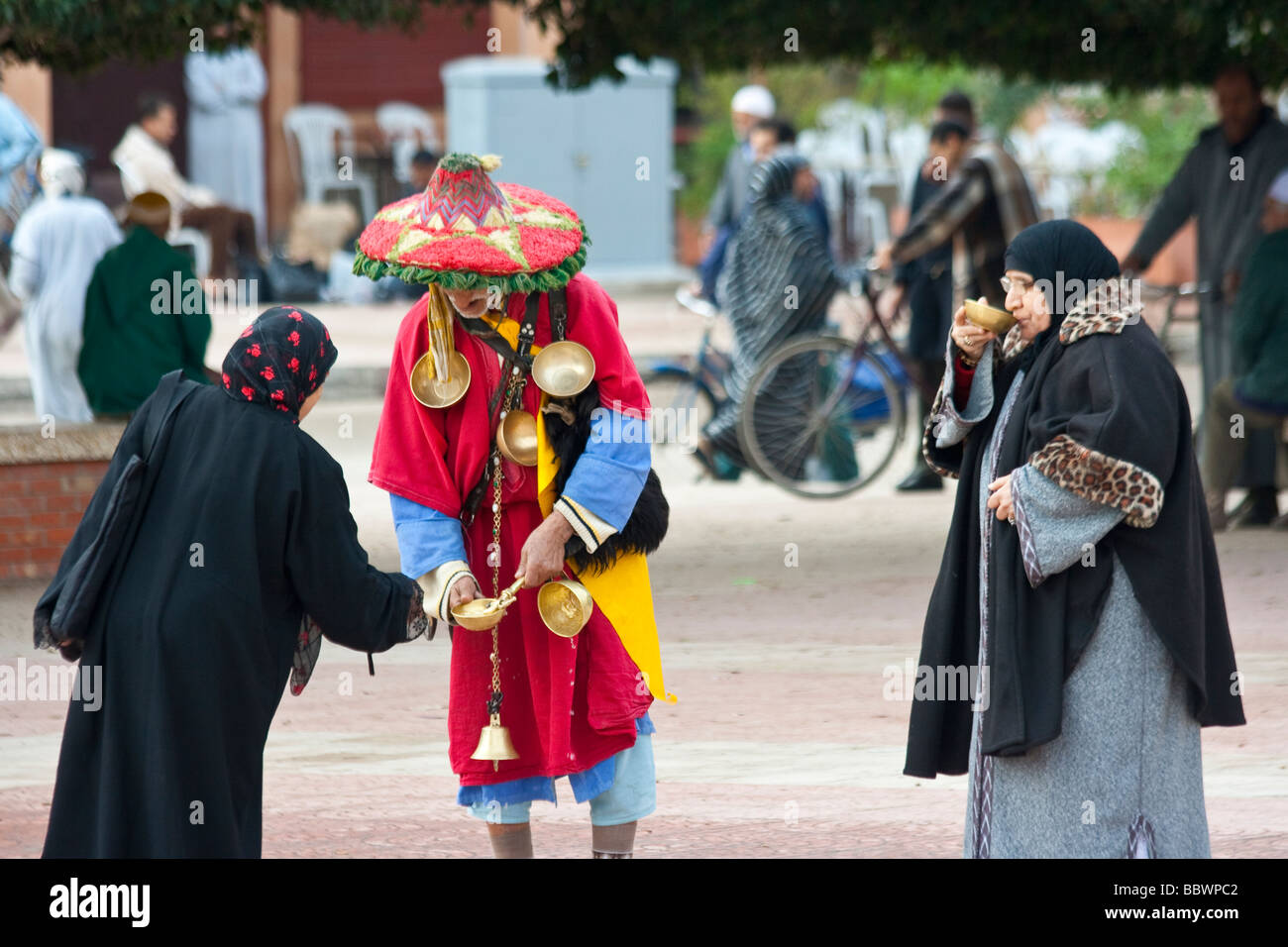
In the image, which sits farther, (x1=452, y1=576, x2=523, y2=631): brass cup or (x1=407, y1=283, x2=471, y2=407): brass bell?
(x1=407, y1=283, x2=471, y2=407): brass bell

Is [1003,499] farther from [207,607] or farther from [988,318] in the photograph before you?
[207,607]

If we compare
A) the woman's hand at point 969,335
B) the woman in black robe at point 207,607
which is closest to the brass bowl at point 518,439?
the woman in black robe at point 207,607

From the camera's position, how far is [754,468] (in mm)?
10539

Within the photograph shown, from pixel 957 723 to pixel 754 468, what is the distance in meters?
6.13

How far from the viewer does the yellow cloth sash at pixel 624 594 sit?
4.44 m

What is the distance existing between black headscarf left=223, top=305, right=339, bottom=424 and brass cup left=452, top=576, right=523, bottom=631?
0.59 m

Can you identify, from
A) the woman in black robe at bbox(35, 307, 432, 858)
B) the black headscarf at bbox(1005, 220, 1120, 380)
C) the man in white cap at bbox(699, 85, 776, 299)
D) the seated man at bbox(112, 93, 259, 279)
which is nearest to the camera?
the woman in black robe at bbox(35, 307, 432, 858)

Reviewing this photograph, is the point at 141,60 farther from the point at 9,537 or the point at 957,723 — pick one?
the point at 957,723

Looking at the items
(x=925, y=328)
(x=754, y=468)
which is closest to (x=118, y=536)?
(x=754, y=468)

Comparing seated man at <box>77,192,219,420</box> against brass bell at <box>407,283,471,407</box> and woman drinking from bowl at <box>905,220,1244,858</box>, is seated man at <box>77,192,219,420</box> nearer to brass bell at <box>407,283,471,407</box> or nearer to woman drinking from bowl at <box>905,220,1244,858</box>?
brass bell at <box>407,283,471,407</box>

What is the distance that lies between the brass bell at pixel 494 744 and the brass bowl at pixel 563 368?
0.75 m

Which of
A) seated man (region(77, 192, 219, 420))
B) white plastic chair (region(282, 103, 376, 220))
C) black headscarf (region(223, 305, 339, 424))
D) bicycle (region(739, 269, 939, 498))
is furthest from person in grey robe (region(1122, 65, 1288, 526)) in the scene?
white plastic chair (region(282, 103, 376, 220))

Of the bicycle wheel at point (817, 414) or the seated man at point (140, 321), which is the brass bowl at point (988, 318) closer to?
the seated man at point (140, 321)

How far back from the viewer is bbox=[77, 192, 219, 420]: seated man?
9.13 m
